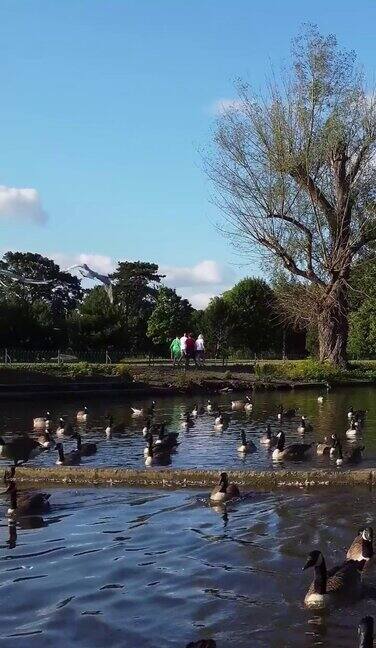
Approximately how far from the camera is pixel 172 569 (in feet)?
31.9

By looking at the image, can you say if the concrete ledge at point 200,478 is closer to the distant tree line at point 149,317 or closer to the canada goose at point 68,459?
the canada goose at point 68,459

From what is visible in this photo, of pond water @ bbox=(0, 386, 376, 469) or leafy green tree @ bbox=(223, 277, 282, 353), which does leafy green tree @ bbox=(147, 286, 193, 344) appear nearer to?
leafy green tree @ bbox=(223, 277, 282, 353)

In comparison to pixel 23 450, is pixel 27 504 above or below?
below

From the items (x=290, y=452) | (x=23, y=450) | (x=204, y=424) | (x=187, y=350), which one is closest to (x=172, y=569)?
(x=290, y=452)

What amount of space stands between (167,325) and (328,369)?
79.1 feet

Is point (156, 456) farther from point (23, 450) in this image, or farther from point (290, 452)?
point (23, 450)

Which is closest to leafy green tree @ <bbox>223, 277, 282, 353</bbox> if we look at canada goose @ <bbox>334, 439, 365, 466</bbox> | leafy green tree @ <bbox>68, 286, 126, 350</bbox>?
leafy green tree @ <bbox>68, 286, 126, 350</bbox>

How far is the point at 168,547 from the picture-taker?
10.6 m

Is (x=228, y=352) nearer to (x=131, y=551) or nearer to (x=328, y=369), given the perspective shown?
(x=328, y=369)

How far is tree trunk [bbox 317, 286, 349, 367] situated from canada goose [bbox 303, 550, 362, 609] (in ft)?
110

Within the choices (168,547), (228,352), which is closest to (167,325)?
(228,352)

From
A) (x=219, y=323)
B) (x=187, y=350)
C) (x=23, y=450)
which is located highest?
(x=219, y=323)

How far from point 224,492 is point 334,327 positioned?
3136 cm

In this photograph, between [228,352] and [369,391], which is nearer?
[369,391]
